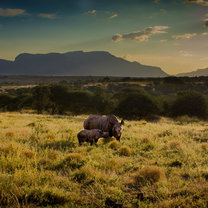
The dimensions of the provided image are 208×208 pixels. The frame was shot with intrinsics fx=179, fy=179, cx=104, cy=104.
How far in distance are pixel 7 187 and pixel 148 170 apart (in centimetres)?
392

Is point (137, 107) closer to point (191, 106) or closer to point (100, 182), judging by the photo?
point (191, 106)

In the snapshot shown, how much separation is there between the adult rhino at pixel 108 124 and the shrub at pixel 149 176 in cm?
486

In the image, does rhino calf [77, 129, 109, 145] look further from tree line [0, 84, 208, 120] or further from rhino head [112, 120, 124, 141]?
tree line [0, 84, 208, 120]

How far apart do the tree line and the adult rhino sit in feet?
112

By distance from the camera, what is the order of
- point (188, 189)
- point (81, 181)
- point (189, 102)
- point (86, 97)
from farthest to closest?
1. point (86, 97)
2. point (189, 102)
3. point (81, 181)
4. point (188, 189)

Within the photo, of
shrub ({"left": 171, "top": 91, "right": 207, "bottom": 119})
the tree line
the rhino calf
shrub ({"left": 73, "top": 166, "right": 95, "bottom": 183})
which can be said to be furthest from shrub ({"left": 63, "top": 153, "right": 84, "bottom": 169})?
shrub ({"left": 171, "top": 91, "right": 207, "bottom": 119})

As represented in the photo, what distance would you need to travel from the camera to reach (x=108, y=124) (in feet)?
35.9

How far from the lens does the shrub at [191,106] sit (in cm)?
4450

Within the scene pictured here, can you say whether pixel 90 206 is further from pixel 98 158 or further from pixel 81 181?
pixel 98 158

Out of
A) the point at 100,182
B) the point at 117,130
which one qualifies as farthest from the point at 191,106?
the point at 100,182

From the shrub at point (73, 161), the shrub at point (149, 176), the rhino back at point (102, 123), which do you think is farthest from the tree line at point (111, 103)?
the shrub at point (149, 176)

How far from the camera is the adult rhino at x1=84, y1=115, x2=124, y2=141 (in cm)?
1048

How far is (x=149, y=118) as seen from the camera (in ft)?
153

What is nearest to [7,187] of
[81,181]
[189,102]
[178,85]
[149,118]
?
[81,181]
